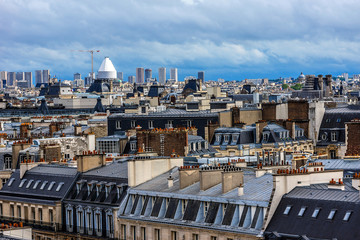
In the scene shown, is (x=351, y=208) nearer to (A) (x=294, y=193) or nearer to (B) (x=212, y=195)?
(A) (x=294, y=193)

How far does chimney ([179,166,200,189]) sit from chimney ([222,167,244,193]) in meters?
2.84

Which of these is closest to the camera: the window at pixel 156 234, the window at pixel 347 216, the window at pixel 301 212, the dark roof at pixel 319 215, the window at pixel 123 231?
the dark roof at pixel 319 215

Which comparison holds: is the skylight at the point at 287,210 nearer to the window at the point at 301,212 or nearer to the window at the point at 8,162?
the window at the point at 301,212

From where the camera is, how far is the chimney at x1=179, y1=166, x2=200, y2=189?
50781 mm

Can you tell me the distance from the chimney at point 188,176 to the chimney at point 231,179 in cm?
284

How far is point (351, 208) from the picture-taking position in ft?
137

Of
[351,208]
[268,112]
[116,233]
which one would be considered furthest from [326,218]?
[268,112]

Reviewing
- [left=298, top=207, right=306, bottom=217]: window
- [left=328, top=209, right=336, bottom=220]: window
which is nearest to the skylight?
[left=298, top=207, right=306, bottom=217]: window

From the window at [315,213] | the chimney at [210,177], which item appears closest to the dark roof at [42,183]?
the chimney at [210,177]

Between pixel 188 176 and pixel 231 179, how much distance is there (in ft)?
11.9

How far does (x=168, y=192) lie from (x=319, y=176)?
701cm

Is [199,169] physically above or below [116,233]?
above

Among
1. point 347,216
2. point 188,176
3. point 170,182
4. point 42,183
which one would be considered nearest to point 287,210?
point 347,216

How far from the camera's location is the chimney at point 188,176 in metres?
50.8
